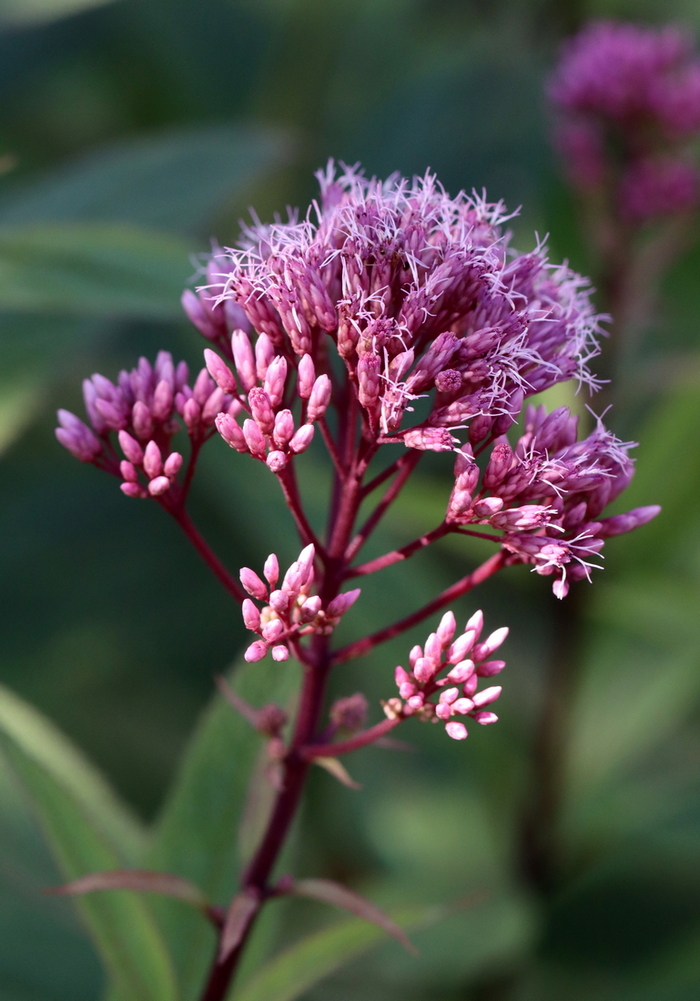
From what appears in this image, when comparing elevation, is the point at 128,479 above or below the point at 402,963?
above

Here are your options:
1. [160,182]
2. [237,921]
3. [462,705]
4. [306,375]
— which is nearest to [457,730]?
[462,705]

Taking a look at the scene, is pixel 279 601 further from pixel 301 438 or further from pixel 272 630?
pixel 301 438

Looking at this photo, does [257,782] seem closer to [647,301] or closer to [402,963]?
[402,963]

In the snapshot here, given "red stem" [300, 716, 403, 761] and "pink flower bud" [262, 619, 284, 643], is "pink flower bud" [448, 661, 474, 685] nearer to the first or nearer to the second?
"red stem" [300, 716, 403, 761]

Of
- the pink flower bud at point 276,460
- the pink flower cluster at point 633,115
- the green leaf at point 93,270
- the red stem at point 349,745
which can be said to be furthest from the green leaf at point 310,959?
the pink flower cluster at point 633,115

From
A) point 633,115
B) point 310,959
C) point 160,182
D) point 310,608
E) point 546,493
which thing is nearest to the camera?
point 310,608

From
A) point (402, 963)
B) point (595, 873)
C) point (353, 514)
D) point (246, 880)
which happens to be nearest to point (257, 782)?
point (246, 880)
